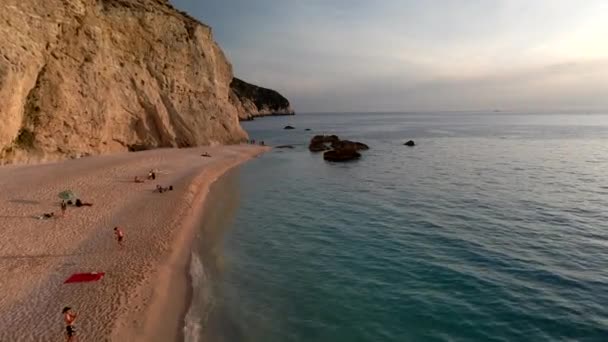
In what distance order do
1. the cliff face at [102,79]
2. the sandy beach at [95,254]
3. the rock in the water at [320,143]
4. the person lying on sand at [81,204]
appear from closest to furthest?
the sandy beach at [95,254] → the person lying on sand at [81,204] → the cliff face at [102,79] → the rock in the water at [320,143]

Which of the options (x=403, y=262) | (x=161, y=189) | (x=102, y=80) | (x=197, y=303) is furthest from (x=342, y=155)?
(x=197, y=303)

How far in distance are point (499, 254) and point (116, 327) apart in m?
15.8

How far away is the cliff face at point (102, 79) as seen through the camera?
2997 centimetres

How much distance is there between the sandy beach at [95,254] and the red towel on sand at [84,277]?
219mm

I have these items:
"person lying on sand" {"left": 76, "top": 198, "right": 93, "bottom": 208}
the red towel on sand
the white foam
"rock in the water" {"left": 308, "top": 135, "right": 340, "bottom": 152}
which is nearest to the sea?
the white foam

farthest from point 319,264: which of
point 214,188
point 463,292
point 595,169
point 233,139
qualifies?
point 233,139

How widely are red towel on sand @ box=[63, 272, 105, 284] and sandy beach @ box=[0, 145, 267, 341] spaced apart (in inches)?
8.6

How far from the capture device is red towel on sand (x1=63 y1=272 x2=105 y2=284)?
13.8 m

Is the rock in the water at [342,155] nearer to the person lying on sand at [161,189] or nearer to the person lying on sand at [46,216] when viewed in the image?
the person lying on sand at [161,189]

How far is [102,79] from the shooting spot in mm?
38750

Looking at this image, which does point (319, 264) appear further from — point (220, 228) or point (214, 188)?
point (214, 188)

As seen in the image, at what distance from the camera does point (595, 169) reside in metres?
42.0

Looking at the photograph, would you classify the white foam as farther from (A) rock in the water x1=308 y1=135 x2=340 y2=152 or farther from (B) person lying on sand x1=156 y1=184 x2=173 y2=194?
(A) rock in the water x1=308 y1=135 x2=340 y2=152

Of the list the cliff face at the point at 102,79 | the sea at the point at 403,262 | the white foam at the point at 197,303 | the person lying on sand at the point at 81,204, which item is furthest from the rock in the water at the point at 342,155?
the white foam at the point at 197,303
